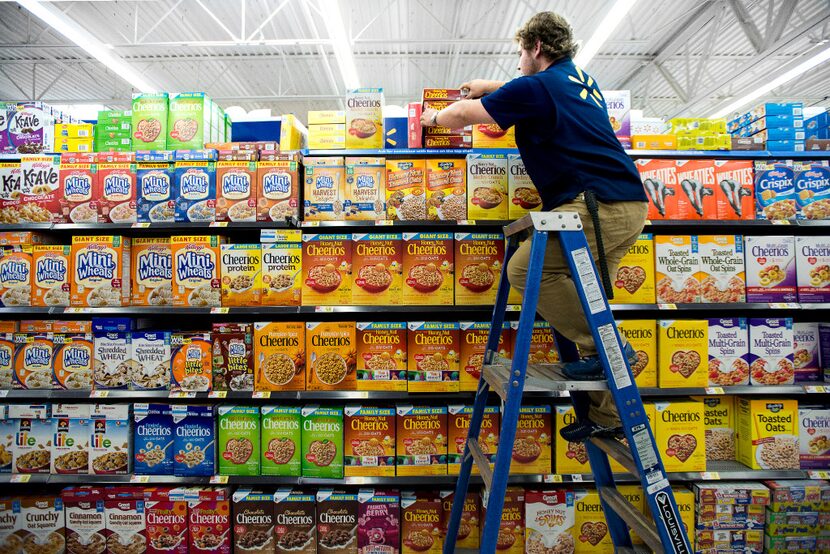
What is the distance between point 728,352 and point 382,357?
209 cm

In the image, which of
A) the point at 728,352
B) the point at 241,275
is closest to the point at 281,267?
the point at 241,275

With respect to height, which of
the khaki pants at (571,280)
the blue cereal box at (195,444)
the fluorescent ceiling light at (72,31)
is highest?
→ the fluorescent ceiling light at (72,31)

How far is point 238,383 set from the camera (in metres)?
2.64

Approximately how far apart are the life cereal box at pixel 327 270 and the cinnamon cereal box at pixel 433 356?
0.47 m

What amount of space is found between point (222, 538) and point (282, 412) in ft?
2.62

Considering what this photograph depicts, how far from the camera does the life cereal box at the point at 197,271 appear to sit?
2.68 metres

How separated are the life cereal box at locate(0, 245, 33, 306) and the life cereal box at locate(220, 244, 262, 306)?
4.15 feet

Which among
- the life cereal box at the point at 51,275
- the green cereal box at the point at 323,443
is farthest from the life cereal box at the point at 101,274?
the green cereal box at the point at 323,443

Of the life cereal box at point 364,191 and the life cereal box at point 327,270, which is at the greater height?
the life cereal box at point 364,191

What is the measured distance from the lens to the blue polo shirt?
173 centimetres

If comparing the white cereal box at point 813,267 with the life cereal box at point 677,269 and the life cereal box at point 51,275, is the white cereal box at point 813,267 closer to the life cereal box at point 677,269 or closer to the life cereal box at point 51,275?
the life cereal box at point 677,269

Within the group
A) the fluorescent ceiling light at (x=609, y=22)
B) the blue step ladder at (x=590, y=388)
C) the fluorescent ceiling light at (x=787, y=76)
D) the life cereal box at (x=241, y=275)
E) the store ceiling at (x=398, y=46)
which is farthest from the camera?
A: the store ceiling at (x=398, y=46)

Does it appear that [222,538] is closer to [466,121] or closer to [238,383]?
[238,383]

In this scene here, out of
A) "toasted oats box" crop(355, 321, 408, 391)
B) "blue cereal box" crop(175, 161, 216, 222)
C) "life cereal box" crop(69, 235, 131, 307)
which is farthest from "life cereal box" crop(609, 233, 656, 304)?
"life cereal box" crop(69, 235, 131, 307)
